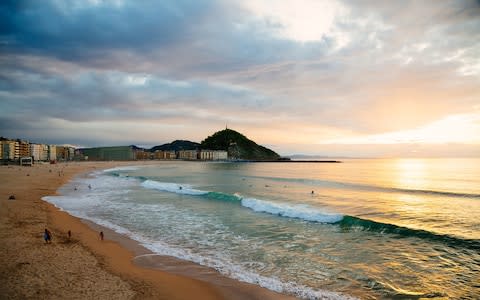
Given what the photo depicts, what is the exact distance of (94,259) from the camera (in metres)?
9.41

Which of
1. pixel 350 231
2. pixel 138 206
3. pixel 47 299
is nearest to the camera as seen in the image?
pixel 47 299

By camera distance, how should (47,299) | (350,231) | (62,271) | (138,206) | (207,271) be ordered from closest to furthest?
(47,299) < (62,271) < (207,271) < (350,231) < (138,206)

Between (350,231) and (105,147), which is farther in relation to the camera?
(105,147)

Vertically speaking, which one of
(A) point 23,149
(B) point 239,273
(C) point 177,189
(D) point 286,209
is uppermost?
(A) point 23,149

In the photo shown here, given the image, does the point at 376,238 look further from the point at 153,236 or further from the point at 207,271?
the point at 153,236

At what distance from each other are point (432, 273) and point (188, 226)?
37.8 feet

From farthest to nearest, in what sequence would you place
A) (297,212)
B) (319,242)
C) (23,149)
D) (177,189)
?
1. (23,149)
2. (177,189)
3. (297,212)
4. (319,242)

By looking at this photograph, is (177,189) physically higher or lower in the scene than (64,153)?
lower

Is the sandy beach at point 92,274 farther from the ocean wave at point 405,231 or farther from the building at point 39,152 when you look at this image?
the building at point 39,152

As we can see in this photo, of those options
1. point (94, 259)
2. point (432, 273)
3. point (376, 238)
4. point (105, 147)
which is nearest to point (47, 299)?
point (94, 259)

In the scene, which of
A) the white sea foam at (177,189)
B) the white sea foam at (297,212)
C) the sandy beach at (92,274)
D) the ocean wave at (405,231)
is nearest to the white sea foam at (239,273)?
the sandy beach at (92,274)

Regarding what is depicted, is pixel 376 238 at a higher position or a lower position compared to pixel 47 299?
lower

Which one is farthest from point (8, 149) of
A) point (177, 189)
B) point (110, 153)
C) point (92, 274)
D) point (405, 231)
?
point (405, 231)

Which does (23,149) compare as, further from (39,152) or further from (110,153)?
(110,153)
